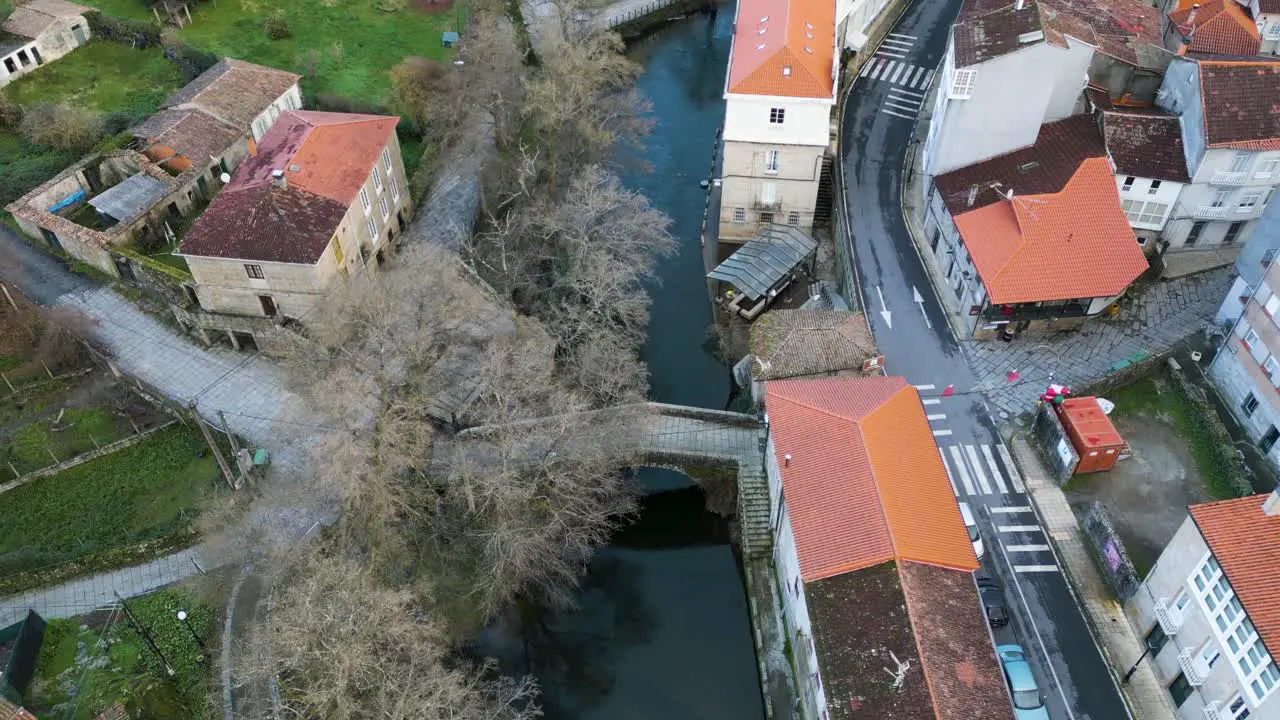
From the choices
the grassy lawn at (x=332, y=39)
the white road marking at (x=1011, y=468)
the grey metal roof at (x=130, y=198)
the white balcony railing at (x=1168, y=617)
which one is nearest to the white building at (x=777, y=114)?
the white road marking at (x=1011, y=468)

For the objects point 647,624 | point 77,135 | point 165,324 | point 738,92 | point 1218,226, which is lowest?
point 647,624

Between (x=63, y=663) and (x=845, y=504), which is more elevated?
(x=845, y=504)

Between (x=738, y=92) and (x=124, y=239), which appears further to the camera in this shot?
(x=124, y=239)

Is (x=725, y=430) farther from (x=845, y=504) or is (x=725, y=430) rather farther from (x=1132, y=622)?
(x=1132, y=622)

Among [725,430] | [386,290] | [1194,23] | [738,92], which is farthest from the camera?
[1194,23]

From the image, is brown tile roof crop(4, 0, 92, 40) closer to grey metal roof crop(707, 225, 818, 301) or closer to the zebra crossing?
grey metal roof crop(707, 225, 818, 301)

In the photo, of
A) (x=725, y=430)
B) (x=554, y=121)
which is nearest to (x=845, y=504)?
(x=725, y=430)

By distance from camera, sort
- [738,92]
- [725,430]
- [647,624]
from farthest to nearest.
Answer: [738,92] < [725,430] < [647,624]
